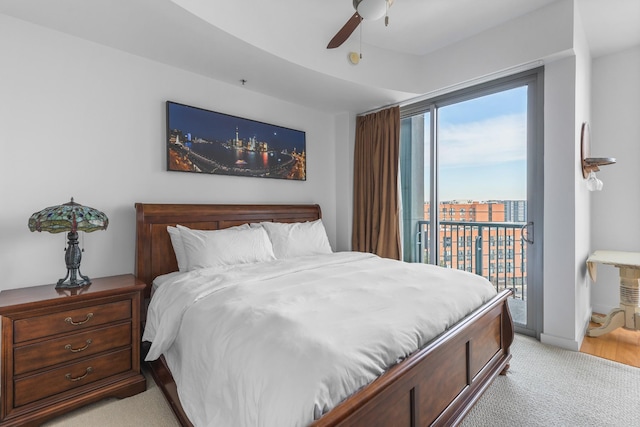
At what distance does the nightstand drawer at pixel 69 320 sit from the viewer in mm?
1688

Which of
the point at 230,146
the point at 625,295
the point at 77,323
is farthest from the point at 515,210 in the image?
the point at 77,323

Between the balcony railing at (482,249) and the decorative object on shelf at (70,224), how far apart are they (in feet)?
10.5

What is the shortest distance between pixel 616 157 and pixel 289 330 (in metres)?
3.88

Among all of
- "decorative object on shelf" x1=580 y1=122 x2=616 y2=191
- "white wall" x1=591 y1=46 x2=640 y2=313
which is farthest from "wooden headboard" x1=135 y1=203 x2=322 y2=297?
"white wall" x1=591 y1=46 x2=640 y2=313

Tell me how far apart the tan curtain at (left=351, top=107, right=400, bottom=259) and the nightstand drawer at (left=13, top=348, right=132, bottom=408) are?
2.71 m

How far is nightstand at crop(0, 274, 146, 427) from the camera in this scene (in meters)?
1.66

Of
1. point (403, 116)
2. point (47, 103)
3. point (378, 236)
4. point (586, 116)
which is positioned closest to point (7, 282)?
point (47, 103)

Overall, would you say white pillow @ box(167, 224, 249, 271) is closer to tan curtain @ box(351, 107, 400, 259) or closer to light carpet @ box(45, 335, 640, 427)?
light carpet @ box(45, 335, 640, 427)

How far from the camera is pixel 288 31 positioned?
259 centimetres

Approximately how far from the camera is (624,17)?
262 centimetres

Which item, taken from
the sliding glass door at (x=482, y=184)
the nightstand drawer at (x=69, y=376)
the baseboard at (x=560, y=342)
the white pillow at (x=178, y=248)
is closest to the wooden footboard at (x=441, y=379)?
the baseboard at (x=560, y=342)

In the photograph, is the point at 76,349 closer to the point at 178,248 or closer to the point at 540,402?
the point at 178,248

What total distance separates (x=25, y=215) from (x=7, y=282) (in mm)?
451

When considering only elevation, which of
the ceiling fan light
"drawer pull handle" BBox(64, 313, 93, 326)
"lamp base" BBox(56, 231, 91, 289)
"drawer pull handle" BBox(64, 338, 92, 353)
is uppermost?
the ceiling fan light
